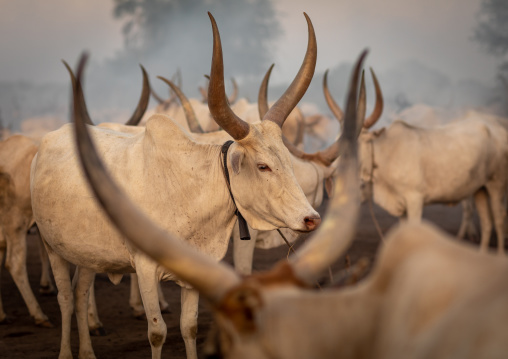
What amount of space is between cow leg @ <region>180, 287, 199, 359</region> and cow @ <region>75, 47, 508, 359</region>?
236cm

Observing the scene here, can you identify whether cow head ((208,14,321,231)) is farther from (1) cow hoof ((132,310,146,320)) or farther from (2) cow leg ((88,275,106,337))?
(1) cow hoof ((132,310,146,320))

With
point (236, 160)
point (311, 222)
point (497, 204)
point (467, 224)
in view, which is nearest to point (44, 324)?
point (236, 160)

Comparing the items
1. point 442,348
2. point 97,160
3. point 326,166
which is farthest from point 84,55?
point 326,166

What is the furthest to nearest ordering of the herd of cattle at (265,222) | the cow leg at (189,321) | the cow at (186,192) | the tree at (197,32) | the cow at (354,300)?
the tree at (197,32)
the cow leg at (189,321)
the cow at (186,192)
the herd of cattle at (265,222)
the cow at (354,300)

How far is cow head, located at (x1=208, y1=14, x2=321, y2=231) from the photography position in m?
3.60

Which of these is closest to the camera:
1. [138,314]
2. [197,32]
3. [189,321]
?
[189,321]

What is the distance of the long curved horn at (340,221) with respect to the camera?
5.55ft

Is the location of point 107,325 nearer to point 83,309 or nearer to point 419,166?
point 83,309

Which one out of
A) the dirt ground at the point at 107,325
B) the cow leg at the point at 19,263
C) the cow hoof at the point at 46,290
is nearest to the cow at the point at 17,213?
the cow leg at the point at 19,263

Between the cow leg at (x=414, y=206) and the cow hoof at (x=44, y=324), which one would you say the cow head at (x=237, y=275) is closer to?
the cow hoof at (x=44, y=324)

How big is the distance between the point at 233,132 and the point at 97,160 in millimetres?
2033

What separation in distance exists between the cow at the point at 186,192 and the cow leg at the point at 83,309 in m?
0.36

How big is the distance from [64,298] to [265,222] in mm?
1718

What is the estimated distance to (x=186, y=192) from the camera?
3865 millimetres
